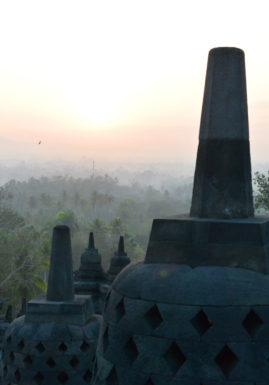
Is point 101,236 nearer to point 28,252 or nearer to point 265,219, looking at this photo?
point 28,252

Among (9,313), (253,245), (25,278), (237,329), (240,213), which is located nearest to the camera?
(237,329)

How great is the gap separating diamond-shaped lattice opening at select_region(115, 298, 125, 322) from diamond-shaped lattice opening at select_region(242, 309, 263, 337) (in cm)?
125

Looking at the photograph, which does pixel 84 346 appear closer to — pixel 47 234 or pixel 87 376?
pixel 87 376

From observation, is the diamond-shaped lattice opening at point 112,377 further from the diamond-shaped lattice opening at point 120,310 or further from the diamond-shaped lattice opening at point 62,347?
the diamond-shaped lattice opening at point 62,347

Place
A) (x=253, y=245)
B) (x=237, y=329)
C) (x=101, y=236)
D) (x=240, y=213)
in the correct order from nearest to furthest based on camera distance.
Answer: (x=237, y=329), (x=253, y=245), (x=240, y=213), (x=101, y=236)

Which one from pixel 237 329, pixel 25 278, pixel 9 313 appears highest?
pixel 237 329

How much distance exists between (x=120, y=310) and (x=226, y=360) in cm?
120

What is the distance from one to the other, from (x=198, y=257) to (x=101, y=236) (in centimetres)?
7639

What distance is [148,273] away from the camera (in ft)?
16.1

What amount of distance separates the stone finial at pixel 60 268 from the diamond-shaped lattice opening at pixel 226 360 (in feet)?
18.3

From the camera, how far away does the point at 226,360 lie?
4359 mm

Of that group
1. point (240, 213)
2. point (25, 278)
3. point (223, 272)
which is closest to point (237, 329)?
point (223, 272)

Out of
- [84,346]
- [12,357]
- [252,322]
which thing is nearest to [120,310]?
[252,322]

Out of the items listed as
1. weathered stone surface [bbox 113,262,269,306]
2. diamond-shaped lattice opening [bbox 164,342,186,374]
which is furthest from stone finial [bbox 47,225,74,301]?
diamond-shaped lattice opening [bbox 164,342,186,374]
